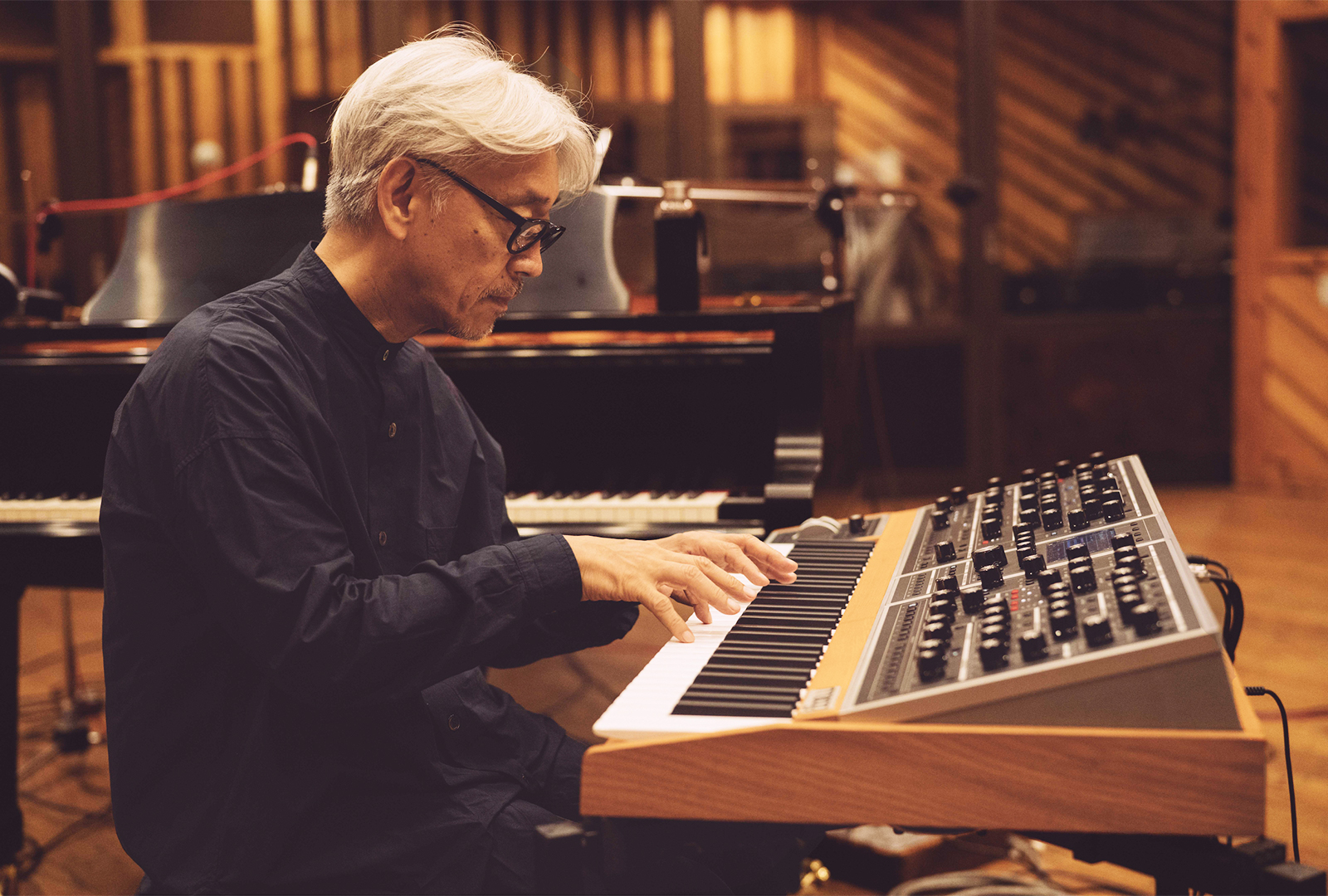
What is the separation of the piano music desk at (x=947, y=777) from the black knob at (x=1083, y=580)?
0.45ft

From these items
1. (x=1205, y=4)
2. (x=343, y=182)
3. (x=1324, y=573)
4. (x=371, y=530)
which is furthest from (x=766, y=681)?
(x=1205, y=4)

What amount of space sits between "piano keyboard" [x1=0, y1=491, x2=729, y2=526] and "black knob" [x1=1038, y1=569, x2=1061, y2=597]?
1.08 m

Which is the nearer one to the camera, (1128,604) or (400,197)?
(1128,604)

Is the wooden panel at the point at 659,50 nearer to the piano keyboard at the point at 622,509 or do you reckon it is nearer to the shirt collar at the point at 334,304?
the piano keyboard at the point at 622,509

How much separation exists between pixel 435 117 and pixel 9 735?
1857mm

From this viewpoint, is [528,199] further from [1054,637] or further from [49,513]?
A: [49,513]

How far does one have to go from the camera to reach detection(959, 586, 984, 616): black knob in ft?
3.21

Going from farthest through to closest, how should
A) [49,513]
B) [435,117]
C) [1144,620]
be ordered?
[49,513] < [435,117] < [1144,620]

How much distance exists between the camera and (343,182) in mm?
1249

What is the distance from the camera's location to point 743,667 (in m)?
0.99

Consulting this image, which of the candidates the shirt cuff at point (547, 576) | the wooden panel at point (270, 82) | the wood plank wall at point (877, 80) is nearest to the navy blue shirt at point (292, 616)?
the shirt cuff at point (547, 576)

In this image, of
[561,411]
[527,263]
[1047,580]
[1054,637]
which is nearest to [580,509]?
[561,411]

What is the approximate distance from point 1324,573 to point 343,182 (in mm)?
4215

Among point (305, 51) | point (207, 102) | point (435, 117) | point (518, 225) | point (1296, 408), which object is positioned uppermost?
point (305, 51)
